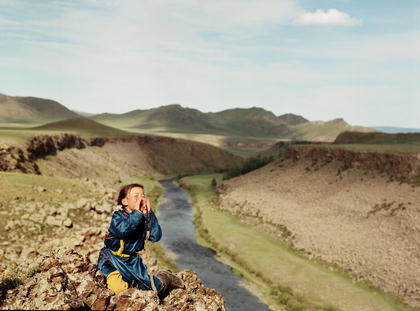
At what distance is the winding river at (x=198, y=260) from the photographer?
33.5 metres

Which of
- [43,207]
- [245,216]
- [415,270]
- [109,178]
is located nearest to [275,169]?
[245,216]

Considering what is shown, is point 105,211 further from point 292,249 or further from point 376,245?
point 376,245

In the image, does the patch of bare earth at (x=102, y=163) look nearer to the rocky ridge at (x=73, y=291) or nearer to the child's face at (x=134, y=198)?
the rocky ridge at (x=73, y=291)

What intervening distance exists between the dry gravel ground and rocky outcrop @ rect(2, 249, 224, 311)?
3043cm

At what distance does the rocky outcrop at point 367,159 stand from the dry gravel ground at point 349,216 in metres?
1.66

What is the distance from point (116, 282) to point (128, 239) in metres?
1.12

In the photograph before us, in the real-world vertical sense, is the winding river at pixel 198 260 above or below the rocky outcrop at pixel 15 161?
below

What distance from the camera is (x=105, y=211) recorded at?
36.7 metres

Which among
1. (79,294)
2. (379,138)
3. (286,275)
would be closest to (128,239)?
(79,294)

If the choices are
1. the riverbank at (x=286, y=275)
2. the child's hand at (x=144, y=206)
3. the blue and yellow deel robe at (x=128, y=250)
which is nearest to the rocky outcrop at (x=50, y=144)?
the riverbank at (x=286, y=275)

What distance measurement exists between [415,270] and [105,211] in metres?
31.8

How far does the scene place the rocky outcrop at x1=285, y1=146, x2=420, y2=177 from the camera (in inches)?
2109

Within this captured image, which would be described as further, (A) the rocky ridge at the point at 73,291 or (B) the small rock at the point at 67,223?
(B) the small rock at the point at 67,223

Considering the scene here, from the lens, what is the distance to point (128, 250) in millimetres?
9352
